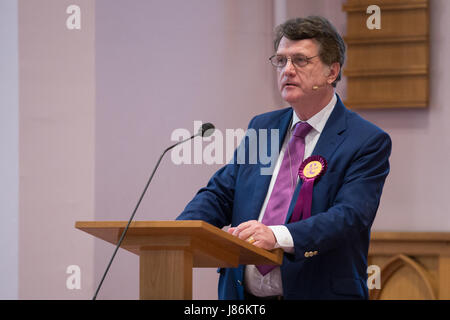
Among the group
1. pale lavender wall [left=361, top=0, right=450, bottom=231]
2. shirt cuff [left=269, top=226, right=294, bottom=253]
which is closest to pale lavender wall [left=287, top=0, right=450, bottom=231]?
pale lavender wall [left=361, top=0, right=450, bottom=231]

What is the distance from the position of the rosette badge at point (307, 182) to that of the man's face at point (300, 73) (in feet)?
0.97

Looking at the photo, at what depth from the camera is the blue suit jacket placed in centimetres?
226

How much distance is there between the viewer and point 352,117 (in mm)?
2623

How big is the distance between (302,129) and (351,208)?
18.5 inches

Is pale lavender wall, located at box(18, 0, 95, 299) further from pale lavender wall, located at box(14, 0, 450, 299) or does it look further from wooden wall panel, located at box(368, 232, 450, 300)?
wooden wall panel, located at box(368, 232, 450, 300)

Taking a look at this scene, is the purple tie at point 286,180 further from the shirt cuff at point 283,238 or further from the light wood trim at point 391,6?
the light wood trim at point 391,6

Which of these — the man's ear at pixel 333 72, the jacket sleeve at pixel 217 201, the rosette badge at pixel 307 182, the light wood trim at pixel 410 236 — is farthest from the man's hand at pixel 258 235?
the light wood trim at pixel 410 236

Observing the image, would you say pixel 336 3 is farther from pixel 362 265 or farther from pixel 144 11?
pixel 362 265

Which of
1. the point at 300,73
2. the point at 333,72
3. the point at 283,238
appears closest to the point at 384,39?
the point at 333,72

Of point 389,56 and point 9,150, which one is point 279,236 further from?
point 9,150

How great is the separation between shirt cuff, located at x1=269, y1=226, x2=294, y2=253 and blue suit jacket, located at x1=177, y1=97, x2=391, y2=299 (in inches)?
0.6

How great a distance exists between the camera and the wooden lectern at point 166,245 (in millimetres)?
1785

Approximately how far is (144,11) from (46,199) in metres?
1.42
